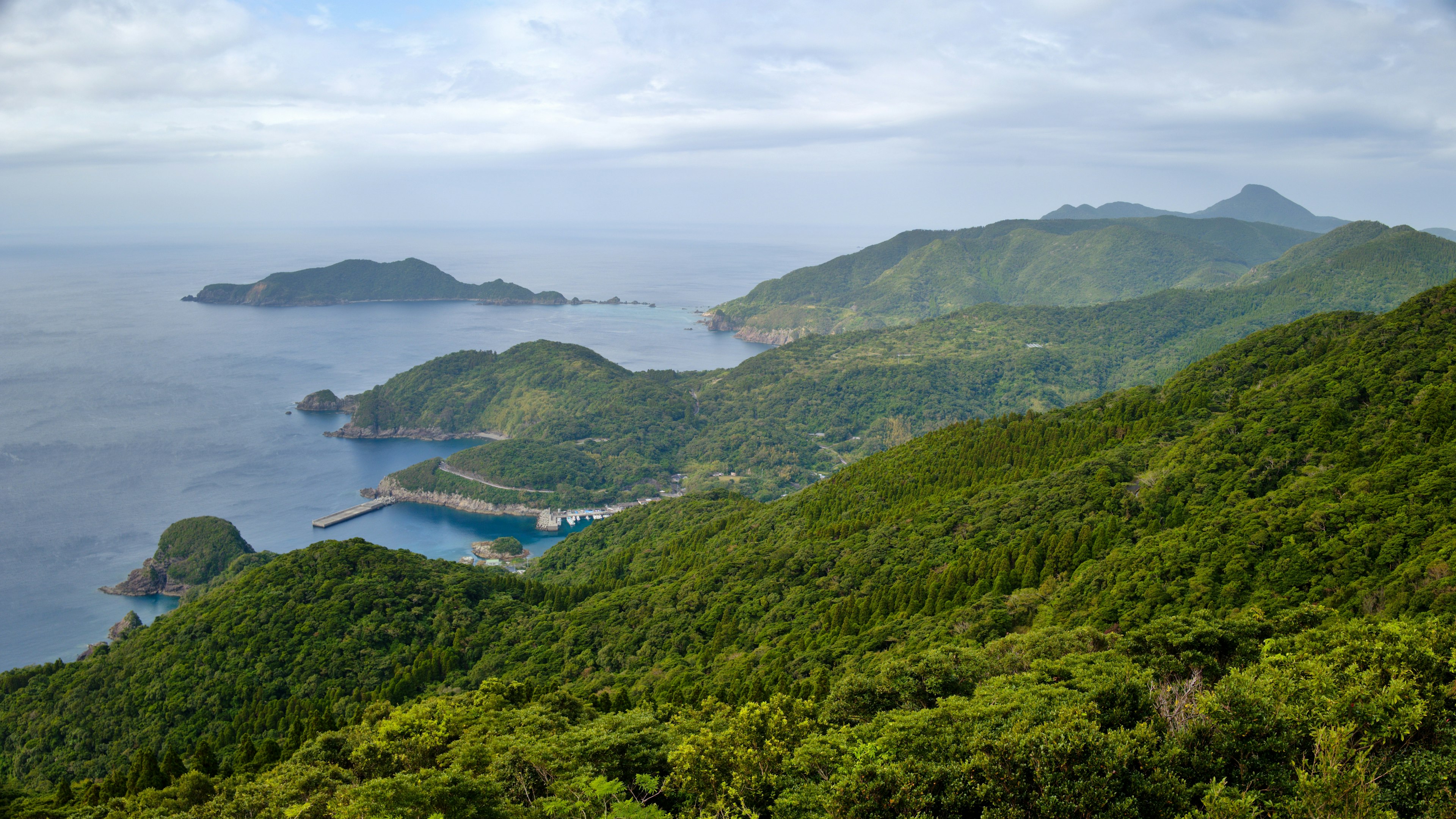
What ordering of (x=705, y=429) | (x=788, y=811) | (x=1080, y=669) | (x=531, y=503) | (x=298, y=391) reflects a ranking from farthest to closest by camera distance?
(x=298, y=391) → (x=705, y=429) → (x=531, y=503) → (x=1080, y=669) → (x=788, y=811)

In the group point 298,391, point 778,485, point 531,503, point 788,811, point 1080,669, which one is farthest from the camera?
point 298,391

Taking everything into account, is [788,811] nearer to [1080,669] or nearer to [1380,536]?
[1080,669]

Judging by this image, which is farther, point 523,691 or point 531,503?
point 531,503

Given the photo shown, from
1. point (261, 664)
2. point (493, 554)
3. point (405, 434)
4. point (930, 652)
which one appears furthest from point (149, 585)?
point (930, 652)

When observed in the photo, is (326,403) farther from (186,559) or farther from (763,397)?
(763,397)

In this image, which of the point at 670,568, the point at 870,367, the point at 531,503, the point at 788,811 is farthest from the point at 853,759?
the point at 870,367

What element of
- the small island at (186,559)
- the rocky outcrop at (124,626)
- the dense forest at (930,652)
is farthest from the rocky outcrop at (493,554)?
the rocky outcrop at (124,626)

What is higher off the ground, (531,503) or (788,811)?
(788,811)
